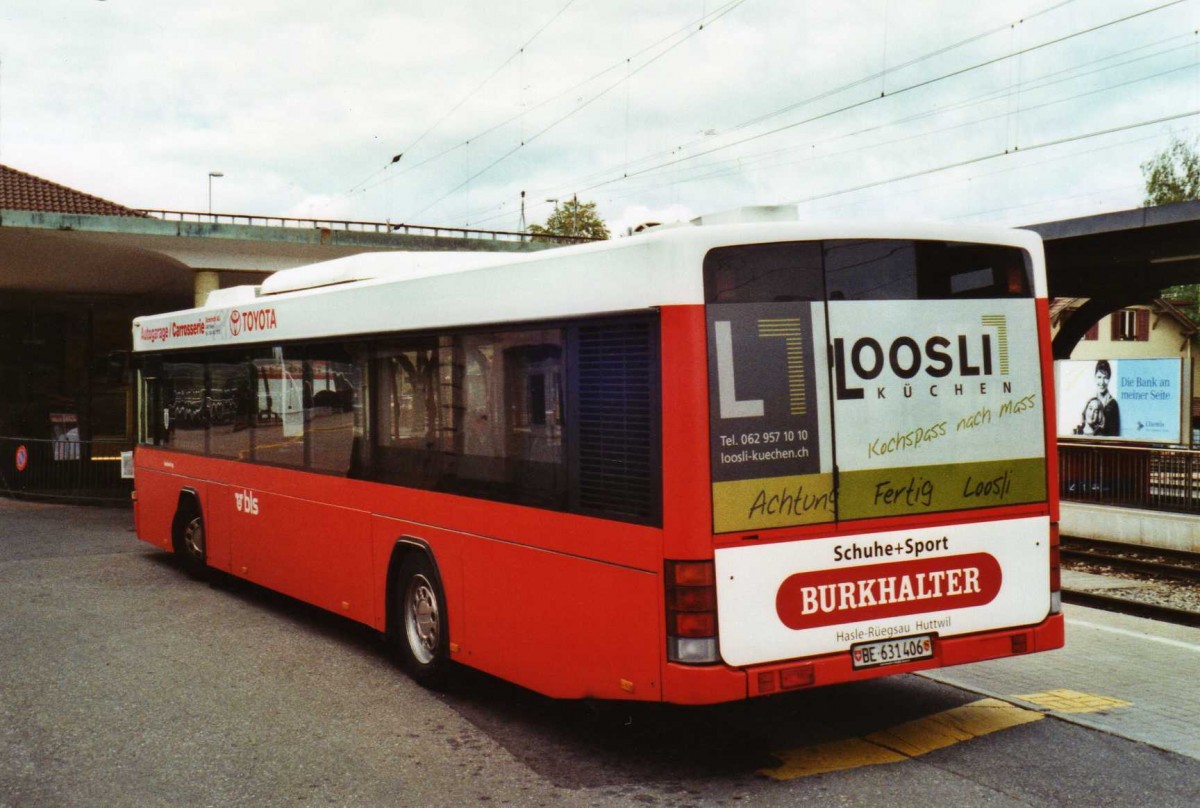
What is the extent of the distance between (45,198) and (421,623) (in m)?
23.8

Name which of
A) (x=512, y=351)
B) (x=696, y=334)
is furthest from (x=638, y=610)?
(x=512, y=351)

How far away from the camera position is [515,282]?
21.6 ft

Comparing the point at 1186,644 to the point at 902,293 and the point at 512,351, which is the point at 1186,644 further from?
the point at 512,351

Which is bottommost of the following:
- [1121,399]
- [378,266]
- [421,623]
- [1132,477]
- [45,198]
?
[1132,477]

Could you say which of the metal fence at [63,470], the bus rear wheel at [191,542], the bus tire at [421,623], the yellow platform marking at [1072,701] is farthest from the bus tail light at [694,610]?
the metal fence at [63,470]

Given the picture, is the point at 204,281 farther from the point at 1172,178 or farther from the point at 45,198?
the point at 1172,178

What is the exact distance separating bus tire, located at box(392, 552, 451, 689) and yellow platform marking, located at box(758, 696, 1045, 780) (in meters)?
2.36

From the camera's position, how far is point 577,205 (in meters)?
64.4

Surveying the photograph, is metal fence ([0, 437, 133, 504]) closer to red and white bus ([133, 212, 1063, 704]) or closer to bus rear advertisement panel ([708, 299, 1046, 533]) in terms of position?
red and white bus ([133, 212, 1063, 704])

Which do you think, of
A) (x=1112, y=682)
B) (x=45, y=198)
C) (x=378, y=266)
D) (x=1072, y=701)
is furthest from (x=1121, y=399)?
(x=45, y=198)

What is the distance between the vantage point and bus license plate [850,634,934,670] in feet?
18.7

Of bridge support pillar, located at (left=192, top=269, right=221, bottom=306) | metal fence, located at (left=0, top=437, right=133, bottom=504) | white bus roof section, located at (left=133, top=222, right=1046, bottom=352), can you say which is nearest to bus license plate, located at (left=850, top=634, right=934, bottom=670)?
white bus roof section, located at (left=133, top=222, right=1046, bottom=352)

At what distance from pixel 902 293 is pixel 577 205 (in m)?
59.5

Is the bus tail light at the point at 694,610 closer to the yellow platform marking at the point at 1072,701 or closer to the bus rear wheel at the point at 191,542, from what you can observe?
the yellow platform marking at the point at 1072,701
